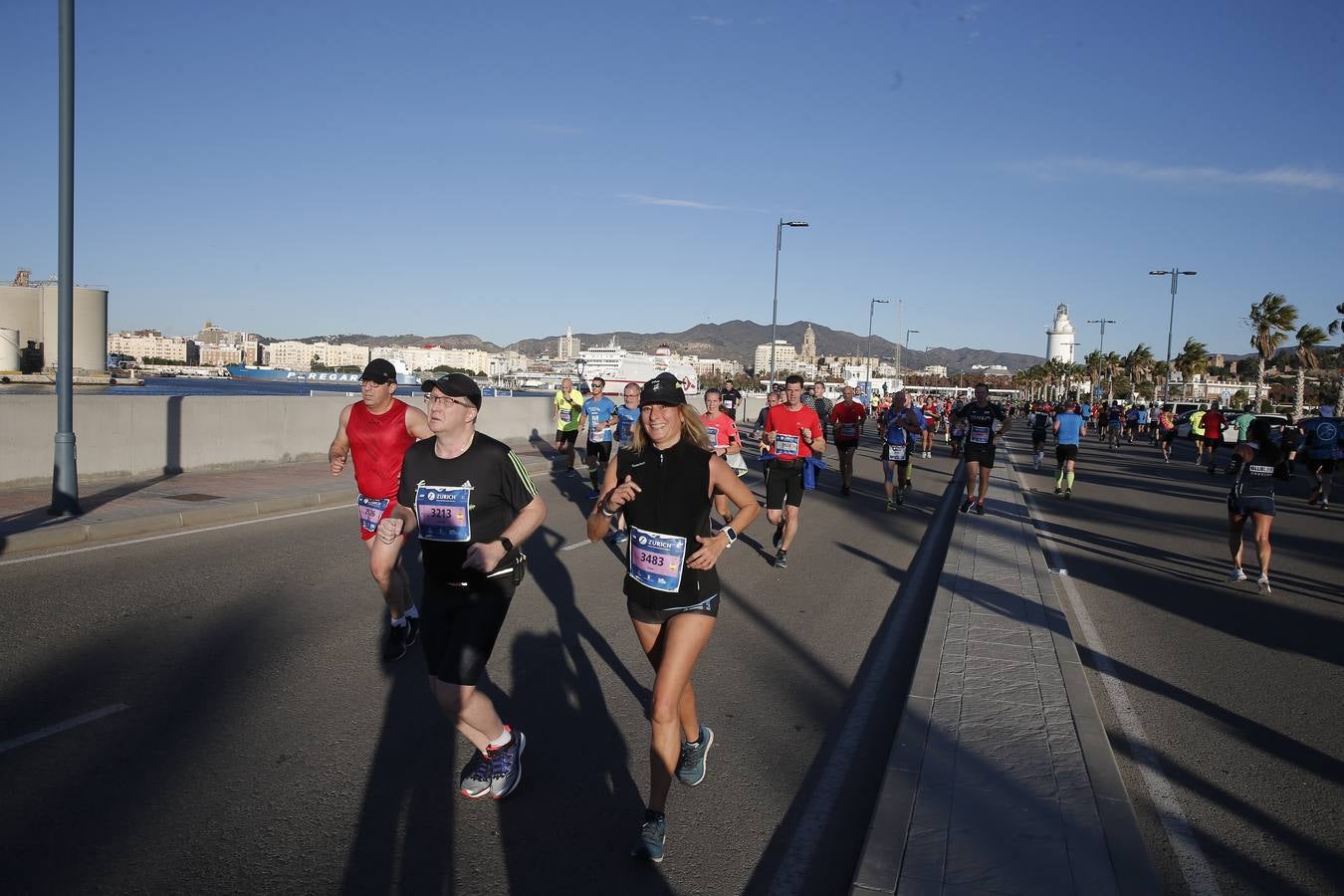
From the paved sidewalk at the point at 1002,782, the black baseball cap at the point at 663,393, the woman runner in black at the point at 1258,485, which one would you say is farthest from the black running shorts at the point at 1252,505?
the black baseball cap at the point at 663,393

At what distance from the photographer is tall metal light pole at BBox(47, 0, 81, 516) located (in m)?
9.96

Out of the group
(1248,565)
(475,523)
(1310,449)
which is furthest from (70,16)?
(1310,449)

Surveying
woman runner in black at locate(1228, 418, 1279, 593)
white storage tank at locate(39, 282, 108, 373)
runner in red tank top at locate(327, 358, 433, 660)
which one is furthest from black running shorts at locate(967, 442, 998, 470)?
white storage tank at locate(39, 282, 108, 373)

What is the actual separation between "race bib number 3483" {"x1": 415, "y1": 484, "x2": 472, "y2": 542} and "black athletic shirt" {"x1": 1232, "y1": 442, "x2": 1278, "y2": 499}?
26.8 ft

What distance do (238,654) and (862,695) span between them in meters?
3.96

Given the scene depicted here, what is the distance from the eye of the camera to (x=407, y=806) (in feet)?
12.7

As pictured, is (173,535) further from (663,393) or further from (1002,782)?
(1002,782)

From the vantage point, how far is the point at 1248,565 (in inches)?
416

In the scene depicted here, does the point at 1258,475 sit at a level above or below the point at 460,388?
below

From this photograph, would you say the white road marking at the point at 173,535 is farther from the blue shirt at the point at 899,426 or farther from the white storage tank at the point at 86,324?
the white storage tank at the point at 86,324

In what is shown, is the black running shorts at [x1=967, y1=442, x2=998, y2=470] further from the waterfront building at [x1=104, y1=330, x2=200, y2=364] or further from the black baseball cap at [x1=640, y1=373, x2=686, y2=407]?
the waterfront building at [x1=104, y1=330, x2=200, y2=364]

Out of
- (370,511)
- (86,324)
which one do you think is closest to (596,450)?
(370,511)

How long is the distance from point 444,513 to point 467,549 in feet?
0.70

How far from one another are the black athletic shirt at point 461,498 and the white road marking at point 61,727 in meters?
2.07
